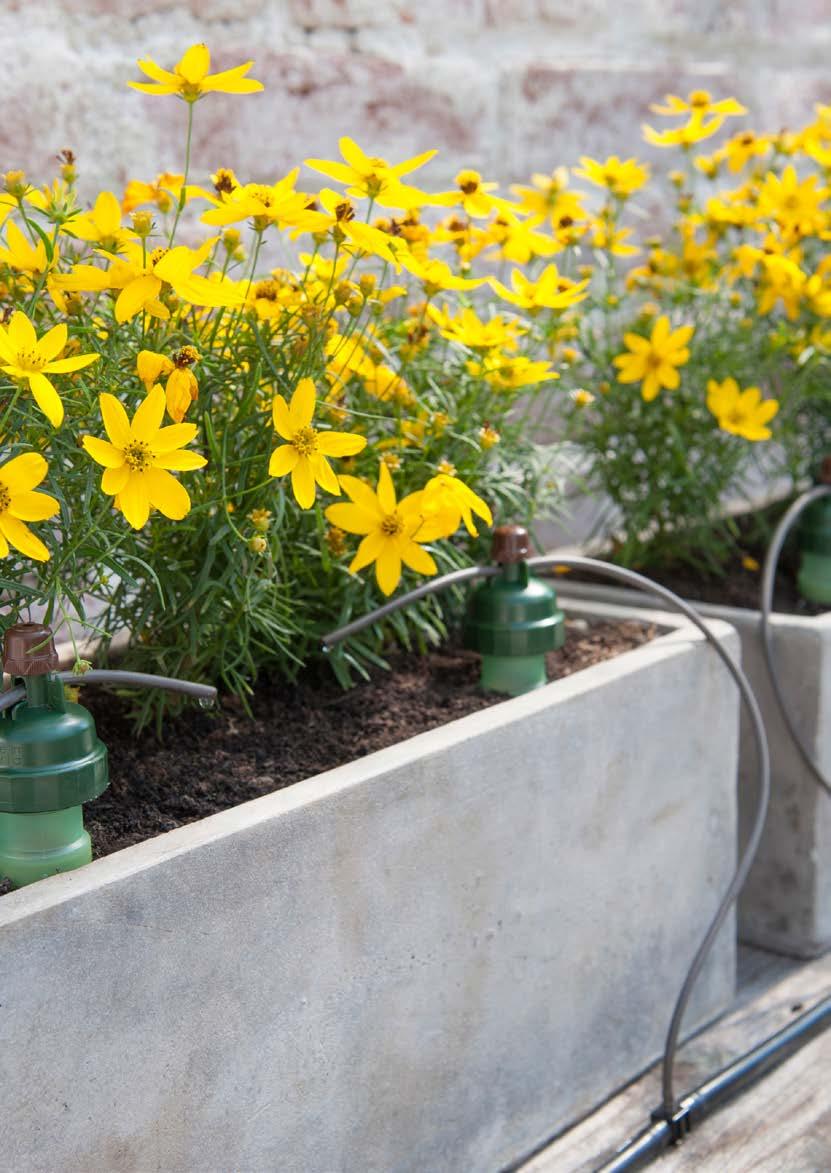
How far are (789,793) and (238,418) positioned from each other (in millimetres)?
844

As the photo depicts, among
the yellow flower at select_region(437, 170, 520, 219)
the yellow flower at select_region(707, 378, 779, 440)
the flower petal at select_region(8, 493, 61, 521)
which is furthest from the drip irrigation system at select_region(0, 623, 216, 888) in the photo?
the yellow flower at select_region(707, 378, 779, 440)

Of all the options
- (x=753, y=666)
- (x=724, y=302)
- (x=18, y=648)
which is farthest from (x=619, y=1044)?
(x=724, y=302)

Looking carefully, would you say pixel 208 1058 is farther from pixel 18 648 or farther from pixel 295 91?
pixel 295 91

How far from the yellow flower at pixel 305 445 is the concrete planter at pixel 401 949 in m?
0.23

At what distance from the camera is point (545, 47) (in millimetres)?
2162

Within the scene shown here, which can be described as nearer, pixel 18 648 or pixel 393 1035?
pixel 18 648

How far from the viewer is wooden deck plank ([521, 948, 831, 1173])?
1.32 metres

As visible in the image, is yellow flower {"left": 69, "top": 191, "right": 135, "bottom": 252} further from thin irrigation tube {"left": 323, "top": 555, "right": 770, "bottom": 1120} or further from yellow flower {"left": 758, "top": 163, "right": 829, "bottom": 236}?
yellow flower {"left": 758, "top": 163, "right": 829, "bottom": 236}

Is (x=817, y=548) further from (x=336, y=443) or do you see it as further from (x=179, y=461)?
(x=179, y=461)

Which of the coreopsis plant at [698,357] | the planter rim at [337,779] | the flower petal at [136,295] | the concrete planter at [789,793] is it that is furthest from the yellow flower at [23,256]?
the concrete planter at [789,793]

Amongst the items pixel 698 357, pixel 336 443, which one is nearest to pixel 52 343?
pixel 336 443

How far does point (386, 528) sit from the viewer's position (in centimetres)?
121

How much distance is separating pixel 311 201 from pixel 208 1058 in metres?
0.63

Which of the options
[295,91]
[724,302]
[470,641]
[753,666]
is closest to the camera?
[470,641]
